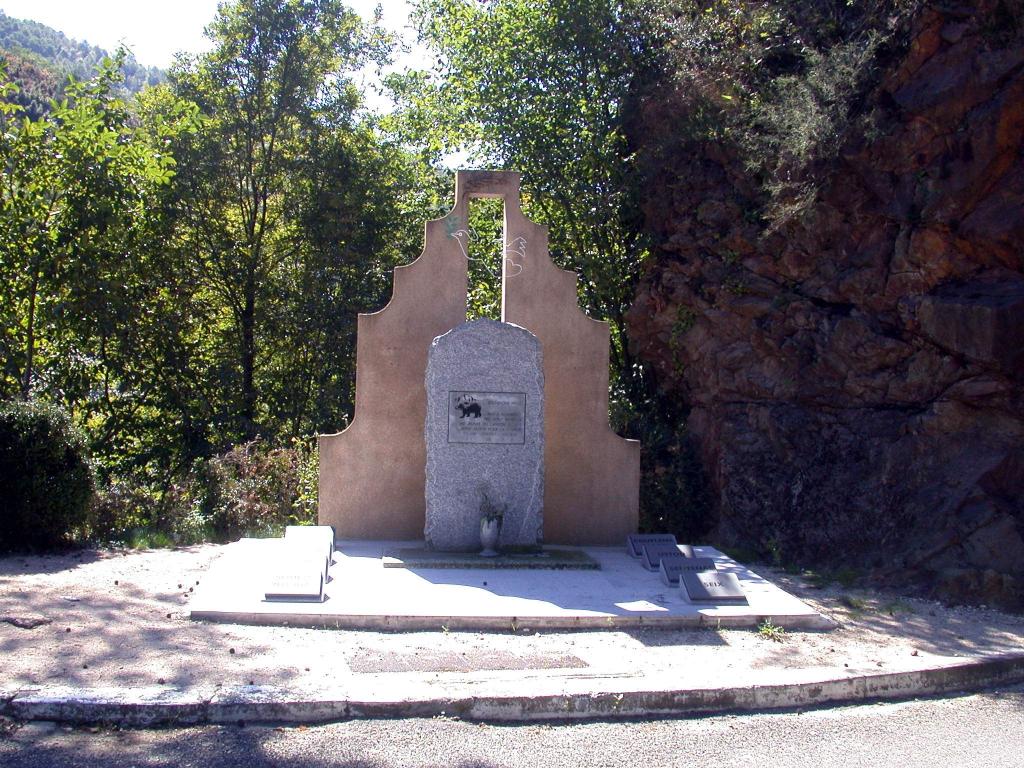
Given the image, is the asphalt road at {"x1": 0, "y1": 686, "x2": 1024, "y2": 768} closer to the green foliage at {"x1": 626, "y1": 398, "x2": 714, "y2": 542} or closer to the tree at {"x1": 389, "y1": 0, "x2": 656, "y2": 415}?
the green foliage at {"x1": 626, "y1": 398, "x2": 714, "y2": 542}

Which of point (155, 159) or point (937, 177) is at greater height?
point (155, 159)

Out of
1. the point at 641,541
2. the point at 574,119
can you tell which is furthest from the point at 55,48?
the point at 641,541

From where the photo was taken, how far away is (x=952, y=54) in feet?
33.1

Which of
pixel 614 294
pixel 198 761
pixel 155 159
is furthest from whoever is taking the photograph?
pixel 614 294

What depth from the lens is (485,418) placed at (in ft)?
30.8

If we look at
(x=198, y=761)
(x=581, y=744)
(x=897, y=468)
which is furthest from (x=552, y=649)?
(x=897, y=468)

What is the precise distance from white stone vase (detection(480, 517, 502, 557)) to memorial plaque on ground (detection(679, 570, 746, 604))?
1.88m

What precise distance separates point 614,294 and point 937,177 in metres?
4.90

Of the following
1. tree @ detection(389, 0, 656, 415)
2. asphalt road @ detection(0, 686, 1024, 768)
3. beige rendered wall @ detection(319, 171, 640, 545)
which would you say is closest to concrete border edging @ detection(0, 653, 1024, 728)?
asphalt road @ detection(0, 686, 1024, 768)

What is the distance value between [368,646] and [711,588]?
9.44ft

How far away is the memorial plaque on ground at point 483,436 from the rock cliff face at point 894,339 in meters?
3.12

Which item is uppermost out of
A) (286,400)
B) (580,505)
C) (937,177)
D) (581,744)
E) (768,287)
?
(937,177)

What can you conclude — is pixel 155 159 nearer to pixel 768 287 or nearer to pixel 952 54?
pixel 768 287

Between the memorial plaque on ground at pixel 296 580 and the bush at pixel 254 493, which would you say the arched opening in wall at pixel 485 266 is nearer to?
the bush at pixel 254 493
